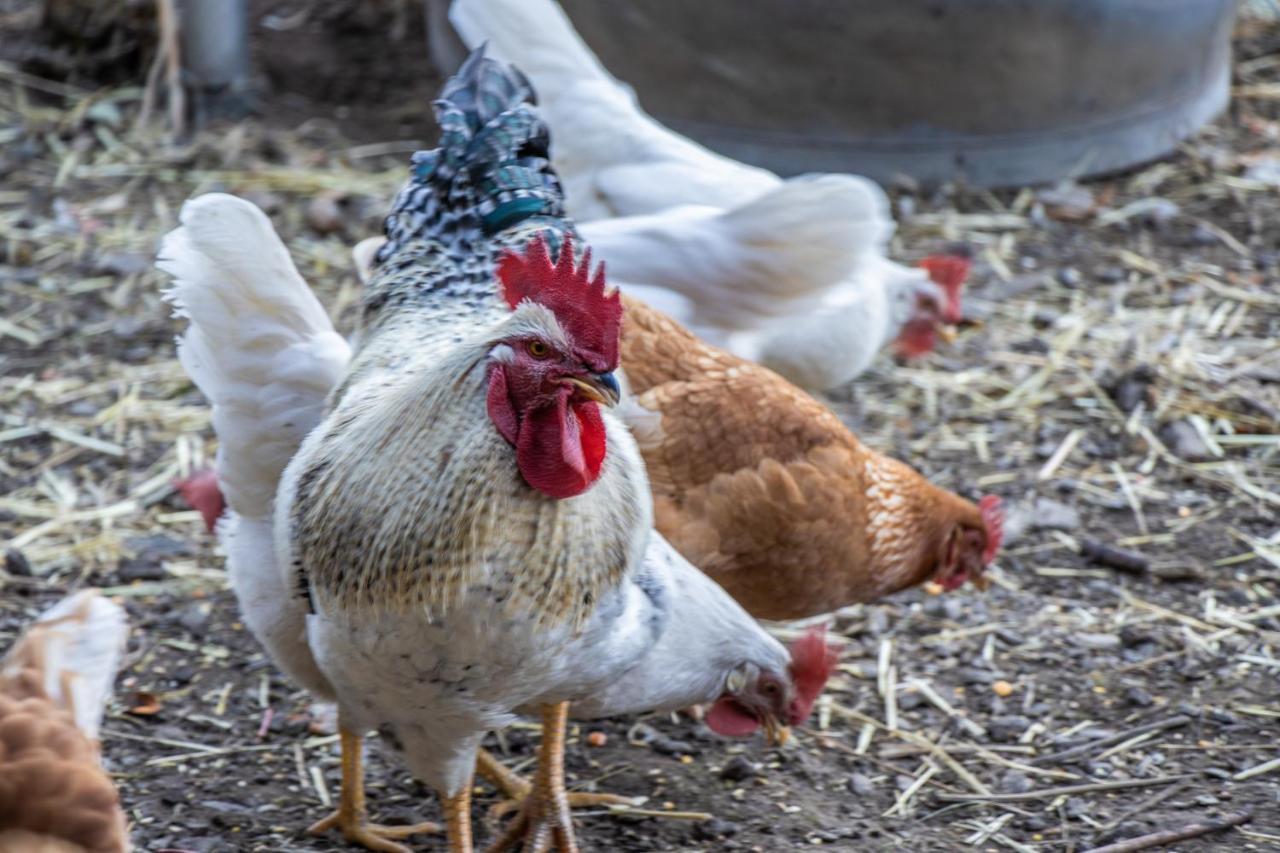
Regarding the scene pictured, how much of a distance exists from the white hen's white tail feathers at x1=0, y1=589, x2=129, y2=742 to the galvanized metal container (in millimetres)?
4126

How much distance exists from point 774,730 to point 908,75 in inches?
141

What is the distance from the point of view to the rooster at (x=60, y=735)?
2297 mm

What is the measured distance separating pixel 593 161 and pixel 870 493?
5.56 feet

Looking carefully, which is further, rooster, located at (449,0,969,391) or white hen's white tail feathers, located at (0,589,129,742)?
rooster, located at (449,0,969,391)

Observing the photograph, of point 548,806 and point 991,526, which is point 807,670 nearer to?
point 548,806

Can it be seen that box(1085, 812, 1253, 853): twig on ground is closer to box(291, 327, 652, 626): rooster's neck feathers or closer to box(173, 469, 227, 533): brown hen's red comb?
box(291, 327, 652, 626): rooster's neck feathers

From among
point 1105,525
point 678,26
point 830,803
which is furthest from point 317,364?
point 678,26

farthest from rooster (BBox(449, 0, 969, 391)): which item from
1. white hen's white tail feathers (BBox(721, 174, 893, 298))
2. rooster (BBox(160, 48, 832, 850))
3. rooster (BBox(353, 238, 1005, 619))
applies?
rooster (BBox(160, 48, 832, 850))

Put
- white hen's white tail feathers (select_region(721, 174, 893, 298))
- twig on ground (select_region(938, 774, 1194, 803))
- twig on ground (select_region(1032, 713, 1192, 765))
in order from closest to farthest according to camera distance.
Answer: twig on ground (select_region(938, 774, 1194, 803))
twig on ground (select_region(1032, 713, 1192, 765))
white hen's white tail feathers (select_region(721, 174, 893, 298))

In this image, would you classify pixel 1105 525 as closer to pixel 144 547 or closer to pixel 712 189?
pixel 712 189

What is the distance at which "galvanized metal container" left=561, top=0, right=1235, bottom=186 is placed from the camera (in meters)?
5.98

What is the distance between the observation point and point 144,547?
4172 millimetres

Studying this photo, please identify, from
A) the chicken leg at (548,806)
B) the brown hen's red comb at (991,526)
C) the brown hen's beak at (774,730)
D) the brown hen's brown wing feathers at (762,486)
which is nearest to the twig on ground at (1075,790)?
the brown hen's beak at (774,730)

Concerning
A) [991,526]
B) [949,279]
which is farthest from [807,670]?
[949,279]
